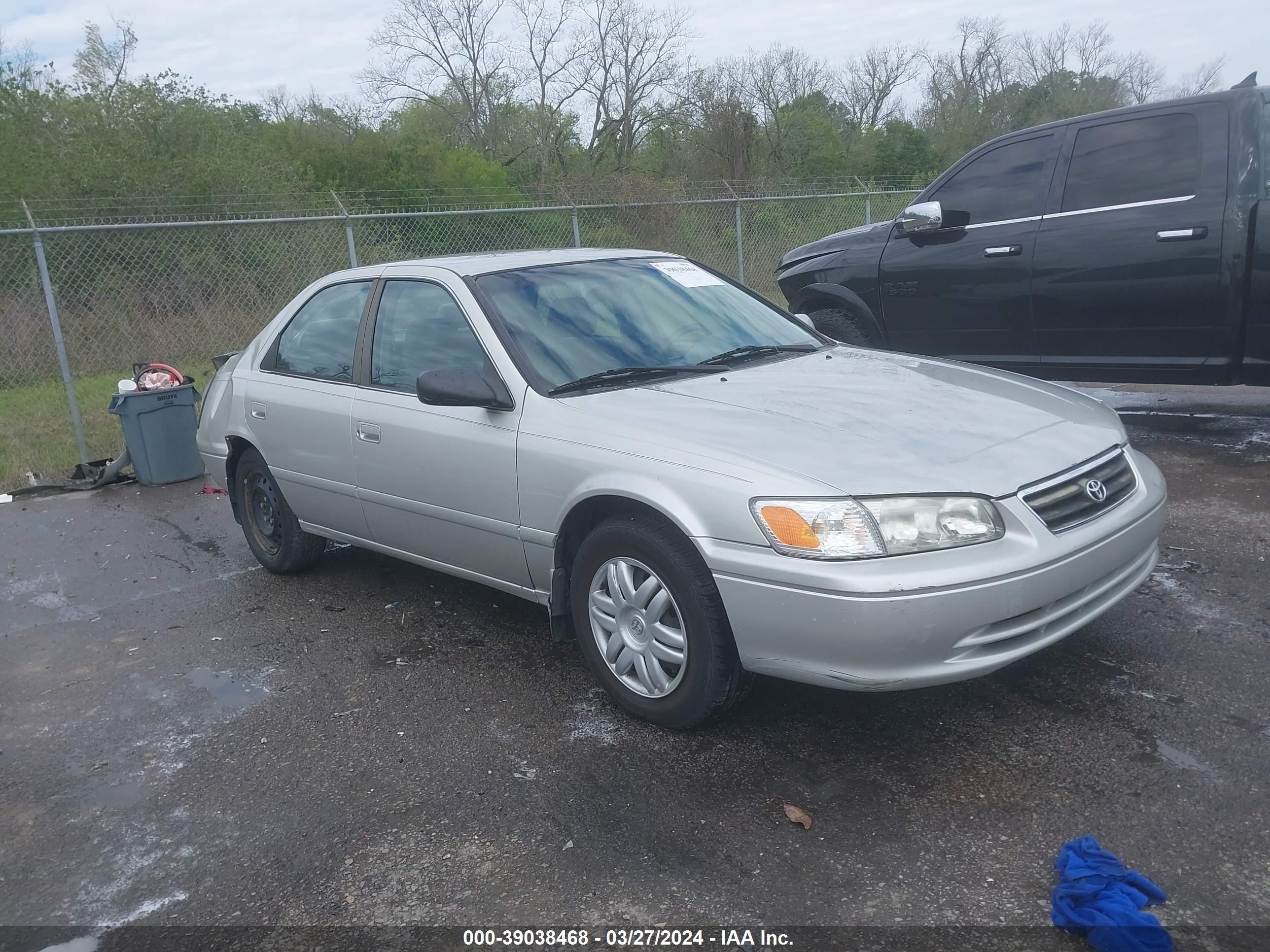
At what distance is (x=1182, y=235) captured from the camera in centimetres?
602

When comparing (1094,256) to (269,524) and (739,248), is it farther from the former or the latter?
(739,248)

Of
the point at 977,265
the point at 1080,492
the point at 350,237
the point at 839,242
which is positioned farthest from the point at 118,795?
the point at 350,237

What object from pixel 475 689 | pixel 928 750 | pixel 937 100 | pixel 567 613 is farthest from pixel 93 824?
pixel 937 100

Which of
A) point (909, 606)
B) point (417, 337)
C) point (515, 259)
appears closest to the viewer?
point (909, 606)

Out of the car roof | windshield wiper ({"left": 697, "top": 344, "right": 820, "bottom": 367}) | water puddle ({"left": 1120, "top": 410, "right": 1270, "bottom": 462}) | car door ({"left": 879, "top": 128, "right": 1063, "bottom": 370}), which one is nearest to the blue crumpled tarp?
windshield wiper ({"left": 697, "top": 344, "right": 820, "bottom": 367})

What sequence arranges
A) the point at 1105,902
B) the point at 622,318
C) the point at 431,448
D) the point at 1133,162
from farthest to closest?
1. the point at 1133,162
2. the point at 622,318
3. the point at 431,448
4. the point at 1105,902

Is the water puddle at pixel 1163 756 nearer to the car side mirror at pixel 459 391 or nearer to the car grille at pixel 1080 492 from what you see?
the car grille at pixel 1080 492

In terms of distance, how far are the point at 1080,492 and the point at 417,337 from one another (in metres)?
2.67

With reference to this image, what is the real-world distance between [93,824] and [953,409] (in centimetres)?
309

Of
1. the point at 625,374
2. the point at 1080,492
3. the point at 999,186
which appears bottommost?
the point at 1080,492

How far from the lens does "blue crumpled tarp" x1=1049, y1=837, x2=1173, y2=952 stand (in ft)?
7.59

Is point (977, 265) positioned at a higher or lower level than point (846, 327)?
higher

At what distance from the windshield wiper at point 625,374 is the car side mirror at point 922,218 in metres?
3.32

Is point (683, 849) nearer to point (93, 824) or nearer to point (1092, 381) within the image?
point (93, 824)
